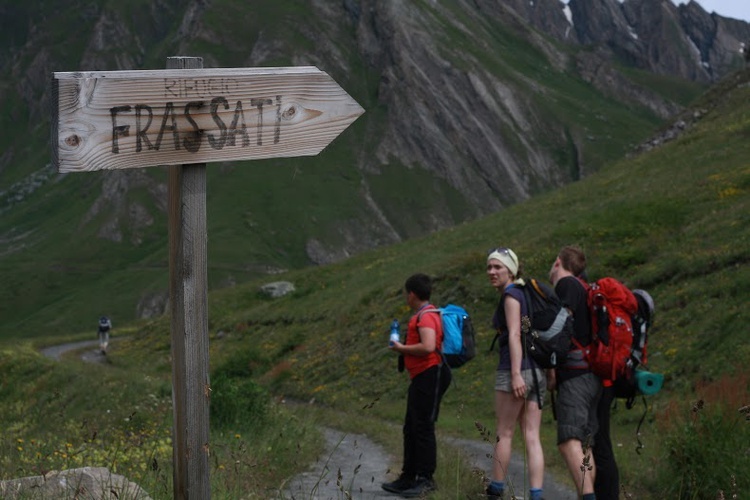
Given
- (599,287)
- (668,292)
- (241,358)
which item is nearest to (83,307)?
(241,358)

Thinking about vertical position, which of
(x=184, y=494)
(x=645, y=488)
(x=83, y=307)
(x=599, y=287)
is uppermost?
(x=599, y=287)

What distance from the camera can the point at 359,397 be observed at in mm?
24500

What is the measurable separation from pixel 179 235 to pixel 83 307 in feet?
535

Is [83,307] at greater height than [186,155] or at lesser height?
lesser

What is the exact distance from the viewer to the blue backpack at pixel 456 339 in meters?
10.5

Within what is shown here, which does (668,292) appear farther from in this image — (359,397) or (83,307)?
(83,307)

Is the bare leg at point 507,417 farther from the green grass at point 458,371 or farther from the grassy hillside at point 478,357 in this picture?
the grassy hillside at point 478,357

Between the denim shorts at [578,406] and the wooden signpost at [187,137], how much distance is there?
4.56 m

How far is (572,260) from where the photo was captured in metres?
9.50

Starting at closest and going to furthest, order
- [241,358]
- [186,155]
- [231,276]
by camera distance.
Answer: [186,155]
[241,358]
[231,276]

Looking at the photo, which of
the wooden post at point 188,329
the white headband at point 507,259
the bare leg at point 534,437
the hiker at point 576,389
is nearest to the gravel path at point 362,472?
the bare leg at point 534,437

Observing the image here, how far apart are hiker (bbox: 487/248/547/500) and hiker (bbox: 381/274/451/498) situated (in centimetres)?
120

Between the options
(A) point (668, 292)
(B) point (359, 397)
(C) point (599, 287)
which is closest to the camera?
(C) point (599, 287)

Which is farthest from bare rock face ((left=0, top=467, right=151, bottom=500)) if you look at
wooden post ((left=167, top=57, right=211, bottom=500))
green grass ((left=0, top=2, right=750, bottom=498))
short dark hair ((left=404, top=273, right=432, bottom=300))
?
short dark hair ((left=404, top=273, right=432, bottom=300))
